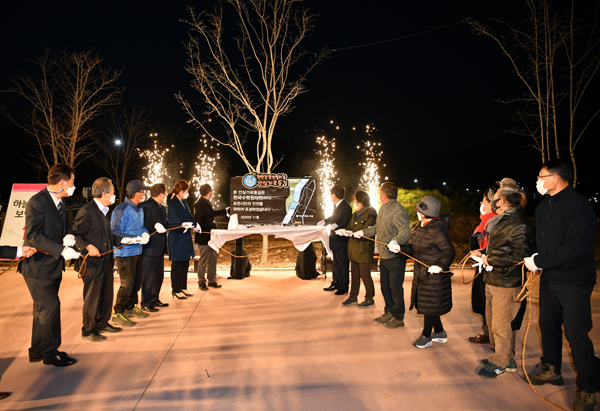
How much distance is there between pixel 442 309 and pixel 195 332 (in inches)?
111

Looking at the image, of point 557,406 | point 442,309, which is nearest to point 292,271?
point 442,309

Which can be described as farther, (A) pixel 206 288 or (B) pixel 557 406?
(A) pixel 206 288

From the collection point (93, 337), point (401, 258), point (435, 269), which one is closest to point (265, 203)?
point (401, 258)

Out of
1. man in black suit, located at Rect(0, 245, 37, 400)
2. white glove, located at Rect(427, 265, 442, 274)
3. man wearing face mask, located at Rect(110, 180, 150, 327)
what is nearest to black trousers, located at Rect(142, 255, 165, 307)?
man wearing face mask, located at Rect(110, 180, 150, 327)

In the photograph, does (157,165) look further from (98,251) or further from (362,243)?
(98,251)

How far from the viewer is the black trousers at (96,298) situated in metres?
4.38

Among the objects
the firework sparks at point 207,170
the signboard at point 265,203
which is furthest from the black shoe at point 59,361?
the firework sparks at point 207,170

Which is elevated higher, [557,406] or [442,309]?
[442,309]

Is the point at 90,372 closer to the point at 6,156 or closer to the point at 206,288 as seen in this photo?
the point at 206,288

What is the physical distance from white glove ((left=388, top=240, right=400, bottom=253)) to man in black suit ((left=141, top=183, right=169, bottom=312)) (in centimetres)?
306

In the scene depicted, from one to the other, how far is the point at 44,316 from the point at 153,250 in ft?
6.30

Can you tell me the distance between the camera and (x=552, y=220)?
3229mm

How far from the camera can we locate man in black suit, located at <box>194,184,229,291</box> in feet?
23.2

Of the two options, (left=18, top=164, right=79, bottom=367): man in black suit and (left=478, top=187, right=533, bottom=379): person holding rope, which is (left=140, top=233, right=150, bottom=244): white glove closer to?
(left=18, top=164, right=79, bottom=367): man in black suit
